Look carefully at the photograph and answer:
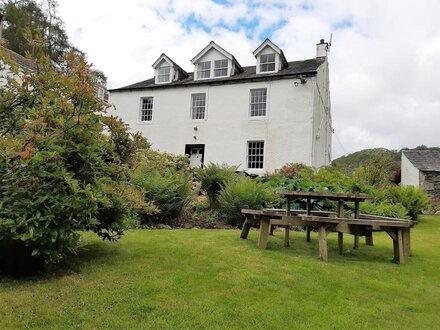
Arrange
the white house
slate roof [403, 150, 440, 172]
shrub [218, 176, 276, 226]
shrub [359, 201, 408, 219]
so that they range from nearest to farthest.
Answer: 1. shrub [218, 176, 276, 226]
2. shrub [359, 201, 408, 219]
3. the white house
4. slate roof [403, 150, 440, 172]

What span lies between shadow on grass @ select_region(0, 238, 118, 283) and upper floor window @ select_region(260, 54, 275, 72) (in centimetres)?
1864

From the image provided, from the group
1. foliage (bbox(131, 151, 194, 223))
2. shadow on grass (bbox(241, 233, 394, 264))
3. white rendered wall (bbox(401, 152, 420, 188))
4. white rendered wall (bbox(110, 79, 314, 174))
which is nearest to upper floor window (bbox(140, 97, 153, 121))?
white rendered wall (bbox(110, 79, 314, 174))

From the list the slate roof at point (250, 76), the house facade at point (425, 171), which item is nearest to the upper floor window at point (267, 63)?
the slate roof at point (250, 76)

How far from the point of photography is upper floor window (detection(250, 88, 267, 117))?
70.1ft

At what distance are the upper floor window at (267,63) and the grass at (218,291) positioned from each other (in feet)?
57.5

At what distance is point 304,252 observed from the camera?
6250mm

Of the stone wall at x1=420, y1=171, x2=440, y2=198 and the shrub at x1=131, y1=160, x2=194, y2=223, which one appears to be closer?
the shrub at x1=131, y1=160, x2=194, y2=223

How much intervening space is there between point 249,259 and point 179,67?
21442 mm

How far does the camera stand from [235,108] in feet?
71.9

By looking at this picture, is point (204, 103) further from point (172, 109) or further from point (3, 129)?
point (3, 129)

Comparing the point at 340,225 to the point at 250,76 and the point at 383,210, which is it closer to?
the point at 383,210

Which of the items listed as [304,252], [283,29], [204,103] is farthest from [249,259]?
[204,103]

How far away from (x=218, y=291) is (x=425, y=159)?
23.7m

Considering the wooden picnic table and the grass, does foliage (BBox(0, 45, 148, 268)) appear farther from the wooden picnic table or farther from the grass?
the wooden picnic table
